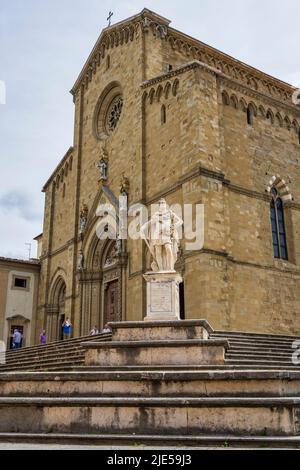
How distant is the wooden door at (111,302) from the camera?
22.7 metres

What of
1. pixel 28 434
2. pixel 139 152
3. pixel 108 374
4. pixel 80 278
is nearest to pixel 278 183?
pixel 139 152

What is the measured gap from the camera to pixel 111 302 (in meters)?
23.4

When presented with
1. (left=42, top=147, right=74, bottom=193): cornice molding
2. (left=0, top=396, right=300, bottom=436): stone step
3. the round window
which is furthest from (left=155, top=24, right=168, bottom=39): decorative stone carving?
(left=0, top=396, right=300, bottom=436): stone step

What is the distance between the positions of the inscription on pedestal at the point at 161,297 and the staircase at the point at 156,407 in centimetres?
283

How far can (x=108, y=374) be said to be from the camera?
803 centimetres

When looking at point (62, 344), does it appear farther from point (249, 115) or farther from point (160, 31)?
point (160, 31)

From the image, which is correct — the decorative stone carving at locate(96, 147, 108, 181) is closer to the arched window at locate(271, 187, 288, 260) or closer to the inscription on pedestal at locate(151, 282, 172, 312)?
the arched window at locate(271, 187, 288, 260)

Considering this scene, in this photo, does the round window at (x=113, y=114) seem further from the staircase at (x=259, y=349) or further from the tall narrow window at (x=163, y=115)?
the staircase at (x=259, y=349)

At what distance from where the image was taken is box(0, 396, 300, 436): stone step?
681 cm

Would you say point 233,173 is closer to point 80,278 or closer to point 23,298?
point 80,278

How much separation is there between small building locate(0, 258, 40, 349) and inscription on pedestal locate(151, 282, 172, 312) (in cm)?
1875

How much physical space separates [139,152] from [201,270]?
24.9 feet

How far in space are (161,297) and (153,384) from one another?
152 inches

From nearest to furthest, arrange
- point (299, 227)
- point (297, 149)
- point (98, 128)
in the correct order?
point (299, 227)
point (297, 149)
point (98, 128)
